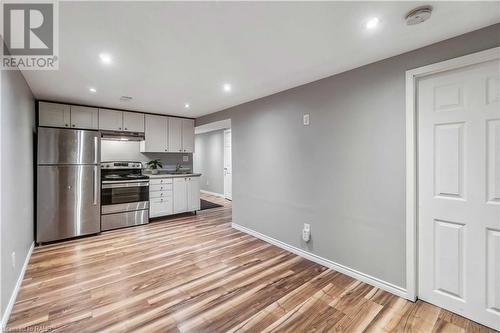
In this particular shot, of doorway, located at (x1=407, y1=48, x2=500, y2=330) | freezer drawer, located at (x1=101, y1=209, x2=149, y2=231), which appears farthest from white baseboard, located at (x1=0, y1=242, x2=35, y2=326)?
doorway, located at (x1=407, y1=48, x2=500, y2=330)

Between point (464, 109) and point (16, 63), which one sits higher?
point (16, 63)

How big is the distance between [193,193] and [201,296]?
3200 millimetres

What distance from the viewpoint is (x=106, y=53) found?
208 cm

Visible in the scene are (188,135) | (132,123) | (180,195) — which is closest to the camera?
(132,123)

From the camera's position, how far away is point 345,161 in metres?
2.52

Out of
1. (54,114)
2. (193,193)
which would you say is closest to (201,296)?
(193,193)

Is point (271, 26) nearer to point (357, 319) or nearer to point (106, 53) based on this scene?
point (106, 53)

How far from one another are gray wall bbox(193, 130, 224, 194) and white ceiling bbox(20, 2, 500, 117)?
4632 millimetres

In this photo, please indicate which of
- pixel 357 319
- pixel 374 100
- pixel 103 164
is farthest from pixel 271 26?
pixel 103 164

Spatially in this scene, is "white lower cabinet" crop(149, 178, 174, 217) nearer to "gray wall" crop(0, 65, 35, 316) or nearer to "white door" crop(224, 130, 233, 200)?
"gray wall" crop(0, 65, 35, 316)

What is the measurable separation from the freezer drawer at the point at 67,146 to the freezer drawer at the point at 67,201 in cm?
11

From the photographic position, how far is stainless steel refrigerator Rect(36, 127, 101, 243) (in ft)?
10.8

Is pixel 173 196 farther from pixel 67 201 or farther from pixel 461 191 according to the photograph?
pixel 461 191

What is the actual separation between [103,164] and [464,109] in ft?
17.4
